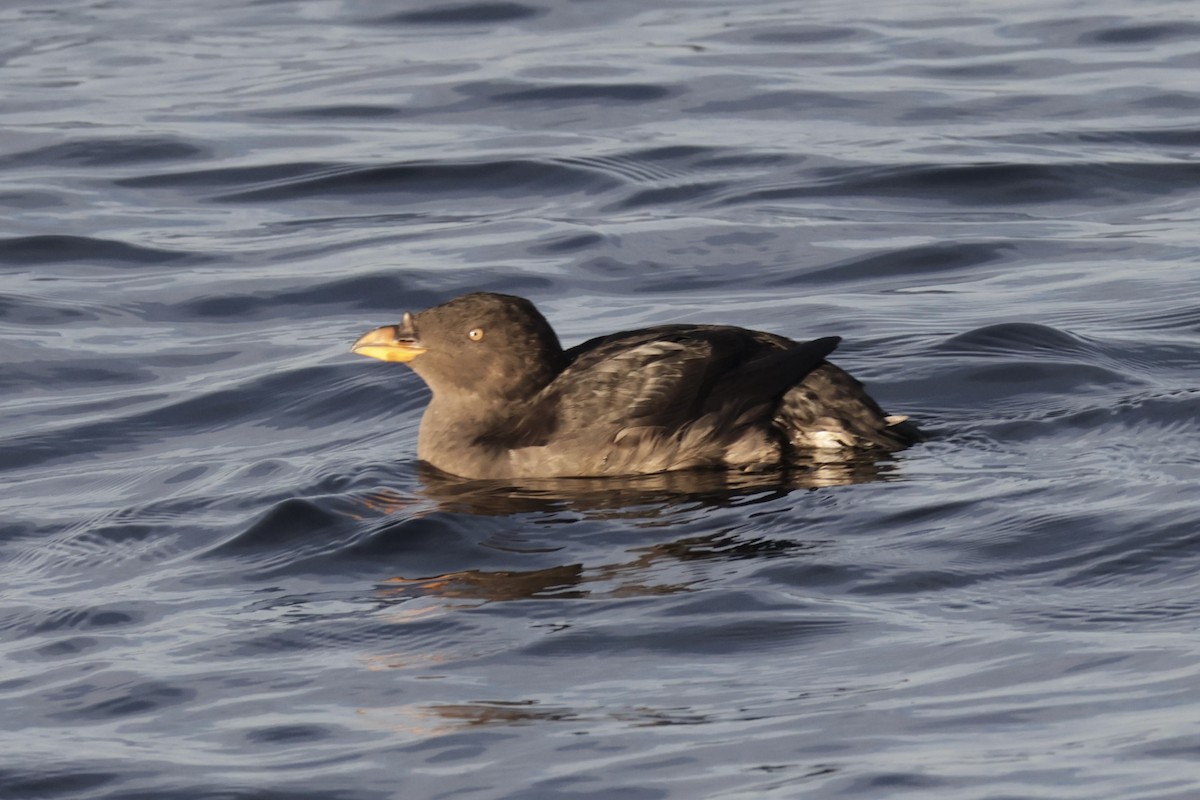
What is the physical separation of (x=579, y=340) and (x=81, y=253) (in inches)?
167

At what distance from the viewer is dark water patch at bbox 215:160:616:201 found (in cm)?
1441

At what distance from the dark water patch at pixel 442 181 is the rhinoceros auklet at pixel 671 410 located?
5.90 m

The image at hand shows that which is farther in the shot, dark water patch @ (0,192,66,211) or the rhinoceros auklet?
dark water patch @ (0,192,66,211)

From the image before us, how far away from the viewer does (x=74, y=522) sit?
8234 millimetres

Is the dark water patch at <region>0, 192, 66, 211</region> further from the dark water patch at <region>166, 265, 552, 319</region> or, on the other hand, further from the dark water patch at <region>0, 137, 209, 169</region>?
the dark water patch at <region>166, 265, 552, 319</region>

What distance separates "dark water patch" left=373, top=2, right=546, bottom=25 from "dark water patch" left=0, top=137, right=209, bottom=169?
14.6ft

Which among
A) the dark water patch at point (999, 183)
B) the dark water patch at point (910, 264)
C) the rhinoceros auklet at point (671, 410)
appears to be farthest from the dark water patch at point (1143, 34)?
the rhinoceros auklet at point (671, 410)

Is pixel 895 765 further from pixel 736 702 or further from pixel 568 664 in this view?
pixel 568 664

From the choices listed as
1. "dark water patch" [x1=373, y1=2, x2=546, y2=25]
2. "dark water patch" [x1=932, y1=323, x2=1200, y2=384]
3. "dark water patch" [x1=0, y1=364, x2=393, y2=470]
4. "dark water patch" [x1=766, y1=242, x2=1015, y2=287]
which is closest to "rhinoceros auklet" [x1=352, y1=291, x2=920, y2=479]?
"dark water patch" [x1=932, y1=323, x2=1200, y2=384]

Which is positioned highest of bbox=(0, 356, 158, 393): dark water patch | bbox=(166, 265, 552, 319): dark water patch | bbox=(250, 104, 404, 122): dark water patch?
bbox=(250, 104, 404, 122): dark water patch

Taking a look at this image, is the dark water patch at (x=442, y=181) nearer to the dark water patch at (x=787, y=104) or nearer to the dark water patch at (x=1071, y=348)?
the dark water patch at (x=787, y=104)

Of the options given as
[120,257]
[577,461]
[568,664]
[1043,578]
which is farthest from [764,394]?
[120,257]

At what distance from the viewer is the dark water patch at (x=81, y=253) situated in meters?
13.1

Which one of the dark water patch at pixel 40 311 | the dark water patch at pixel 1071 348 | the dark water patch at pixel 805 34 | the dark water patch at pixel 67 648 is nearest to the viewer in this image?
the dark water patch at pixel 67 648
